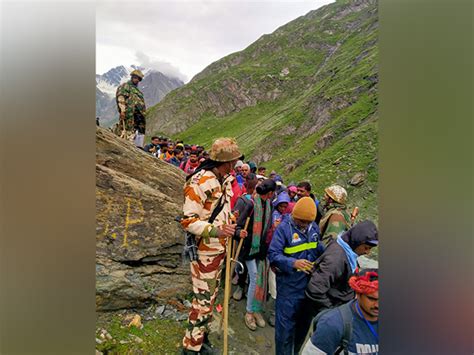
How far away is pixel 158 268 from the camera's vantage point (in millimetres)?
4727

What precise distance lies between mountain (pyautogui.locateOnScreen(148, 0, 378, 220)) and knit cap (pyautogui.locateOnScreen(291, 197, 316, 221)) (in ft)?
29.6

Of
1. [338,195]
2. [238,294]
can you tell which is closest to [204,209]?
[338,195]

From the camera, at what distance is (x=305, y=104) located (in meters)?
35.5

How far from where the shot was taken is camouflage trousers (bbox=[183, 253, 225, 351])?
131 inches

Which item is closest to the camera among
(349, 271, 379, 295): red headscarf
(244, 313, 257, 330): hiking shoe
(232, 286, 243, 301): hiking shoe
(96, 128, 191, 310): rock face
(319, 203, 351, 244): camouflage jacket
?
(349, 271, 379, 295): red headscarf

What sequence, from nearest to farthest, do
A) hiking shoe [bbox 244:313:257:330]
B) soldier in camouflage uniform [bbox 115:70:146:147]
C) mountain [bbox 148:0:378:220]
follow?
1. hiking shoe [bbox 244:313:257:330]
2. soldier in camouflage uniform [bbox 115:70:146:147]
3. mountain [bbox 148:0:378:220]

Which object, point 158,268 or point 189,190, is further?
point 158,268

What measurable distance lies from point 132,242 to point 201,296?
174cm

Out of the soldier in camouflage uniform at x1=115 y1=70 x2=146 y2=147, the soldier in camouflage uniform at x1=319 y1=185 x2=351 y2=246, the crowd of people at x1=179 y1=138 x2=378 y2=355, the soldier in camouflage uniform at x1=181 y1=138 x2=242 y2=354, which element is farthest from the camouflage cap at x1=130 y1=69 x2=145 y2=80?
the soldier in camouflage uniform at x1=319 y1=185 x2=351 y2=246

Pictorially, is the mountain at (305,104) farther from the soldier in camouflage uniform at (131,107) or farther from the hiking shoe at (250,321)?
the soldier in camouflage uniform at (131,107)

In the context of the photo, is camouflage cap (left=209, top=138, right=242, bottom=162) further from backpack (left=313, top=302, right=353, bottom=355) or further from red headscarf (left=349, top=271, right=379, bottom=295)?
backpack (left=313, top=302, right=353, bottom=355)
